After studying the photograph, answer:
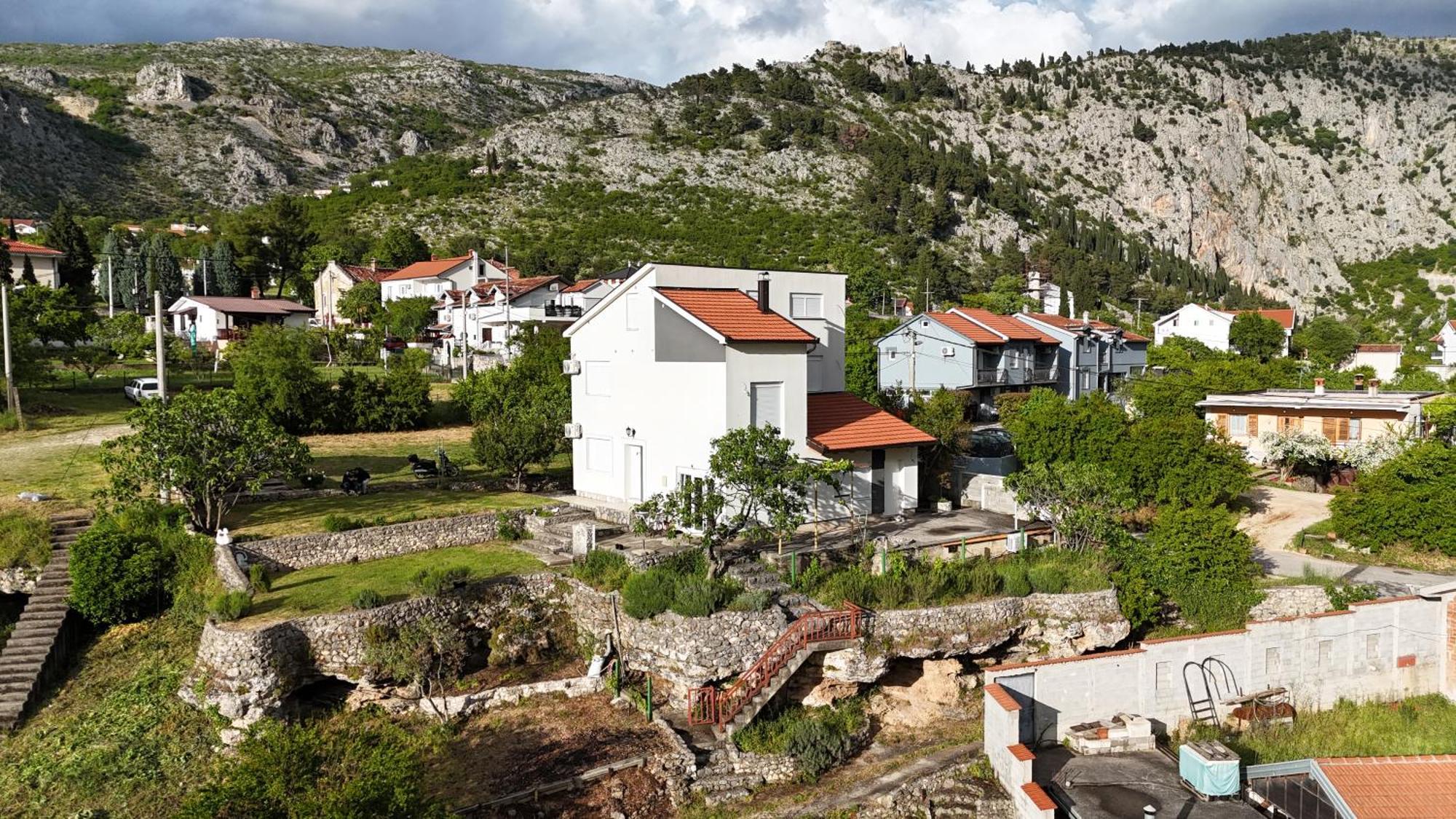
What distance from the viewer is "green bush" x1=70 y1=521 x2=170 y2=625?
2055 centimetres

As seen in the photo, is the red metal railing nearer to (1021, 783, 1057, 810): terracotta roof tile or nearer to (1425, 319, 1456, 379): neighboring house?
(1021, 783, 1057, 810): terracotta roof tile

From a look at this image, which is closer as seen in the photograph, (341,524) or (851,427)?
(341,524)

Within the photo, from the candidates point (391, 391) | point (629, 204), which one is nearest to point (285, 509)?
point (391, 391)

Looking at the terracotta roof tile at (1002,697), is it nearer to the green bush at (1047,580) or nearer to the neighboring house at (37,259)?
the green bush at (1047,580)

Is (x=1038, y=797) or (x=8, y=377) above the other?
(x=8, y=377)

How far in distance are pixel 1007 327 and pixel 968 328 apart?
3.96 m

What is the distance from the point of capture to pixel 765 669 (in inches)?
725

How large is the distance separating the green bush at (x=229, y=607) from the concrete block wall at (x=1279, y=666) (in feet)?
51.6

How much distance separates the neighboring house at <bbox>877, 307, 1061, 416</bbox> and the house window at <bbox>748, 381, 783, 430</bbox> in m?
26.4

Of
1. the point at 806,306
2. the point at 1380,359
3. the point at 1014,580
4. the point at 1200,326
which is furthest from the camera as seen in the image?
the point at 1200,326

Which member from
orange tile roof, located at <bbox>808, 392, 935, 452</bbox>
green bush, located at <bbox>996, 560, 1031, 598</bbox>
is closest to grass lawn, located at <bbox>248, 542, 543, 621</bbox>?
orange tile roof, located at <bbox>808, 392, 935, 452</bbox>

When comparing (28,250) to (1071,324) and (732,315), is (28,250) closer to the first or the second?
(732,315)

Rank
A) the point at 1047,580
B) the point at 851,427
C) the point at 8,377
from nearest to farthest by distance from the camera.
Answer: the point at 1047,580 < the point at 851,427 < the point at 8,377

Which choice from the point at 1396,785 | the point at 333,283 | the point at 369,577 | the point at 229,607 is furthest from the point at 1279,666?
the point at 333,283
